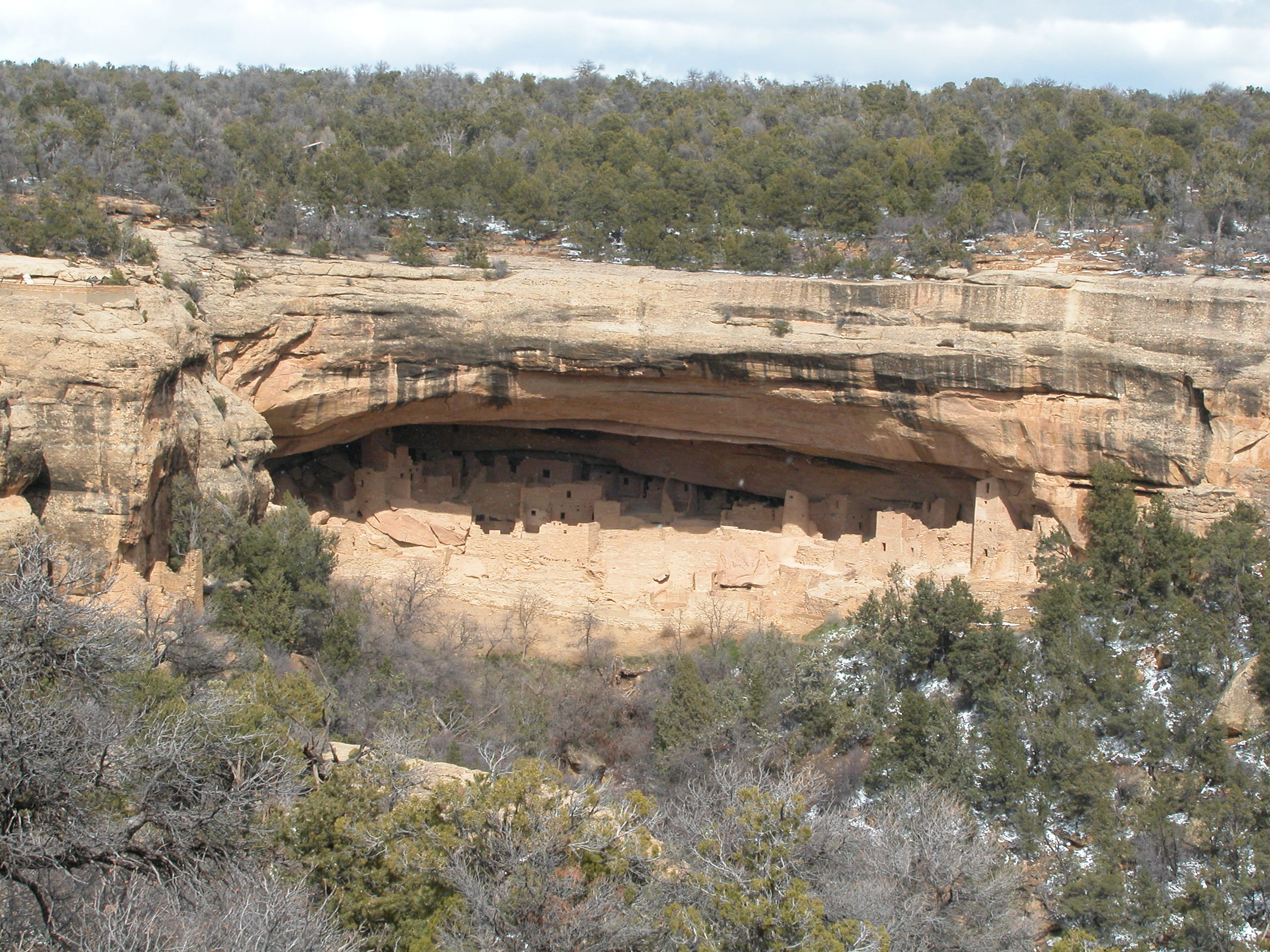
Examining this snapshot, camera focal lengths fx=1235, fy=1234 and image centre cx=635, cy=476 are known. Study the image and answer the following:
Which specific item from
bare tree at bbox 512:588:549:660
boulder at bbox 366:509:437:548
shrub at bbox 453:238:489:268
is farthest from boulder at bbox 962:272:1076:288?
boulder at bbox 366:509:437:548

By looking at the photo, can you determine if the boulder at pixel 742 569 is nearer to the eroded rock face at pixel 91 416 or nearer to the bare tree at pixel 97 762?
the eroded rock face at pixel 91 416

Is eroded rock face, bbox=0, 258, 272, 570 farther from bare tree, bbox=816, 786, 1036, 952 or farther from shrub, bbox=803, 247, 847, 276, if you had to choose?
shrub, bbox=803, 247, 847, 276

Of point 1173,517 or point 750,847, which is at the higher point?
point 1173,517

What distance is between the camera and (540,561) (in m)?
17.7

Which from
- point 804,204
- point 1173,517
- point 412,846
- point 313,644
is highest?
point 804,204

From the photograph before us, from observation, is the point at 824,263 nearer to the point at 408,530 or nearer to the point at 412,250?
the point at 412,250

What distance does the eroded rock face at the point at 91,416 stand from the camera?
12852mm

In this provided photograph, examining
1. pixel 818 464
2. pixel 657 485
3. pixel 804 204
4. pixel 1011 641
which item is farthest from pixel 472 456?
pixel 1011 641

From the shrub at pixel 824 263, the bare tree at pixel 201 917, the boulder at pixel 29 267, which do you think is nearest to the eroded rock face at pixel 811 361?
the shrub at pixel 824 263

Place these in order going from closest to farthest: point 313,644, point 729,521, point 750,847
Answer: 1. point 750,847
2. point 313,644
3. point 729,521

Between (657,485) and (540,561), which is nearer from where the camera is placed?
(540,561)

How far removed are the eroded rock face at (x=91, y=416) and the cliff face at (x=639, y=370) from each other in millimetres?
29

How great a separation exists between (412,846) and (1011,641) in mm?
8430

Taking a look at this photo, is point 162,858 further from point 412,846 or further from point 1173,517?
point 1173,517
